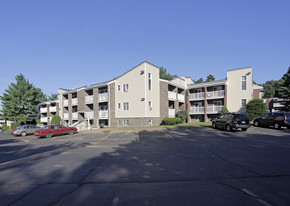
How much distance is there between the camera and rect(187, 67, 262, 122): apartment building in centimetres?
2675

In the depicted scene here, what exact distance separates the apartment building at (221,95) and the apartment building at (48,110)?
34.0 metres

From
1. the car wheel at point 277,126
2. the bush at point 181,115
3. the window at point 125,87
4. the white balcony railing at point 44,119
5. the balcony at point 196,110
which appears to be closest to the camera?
the car wheel at point 277,126

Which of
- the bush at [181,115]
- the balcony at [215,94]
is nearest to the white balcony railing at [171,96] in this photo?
the bush at [181,115]

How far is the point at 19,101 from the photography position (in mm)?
39812

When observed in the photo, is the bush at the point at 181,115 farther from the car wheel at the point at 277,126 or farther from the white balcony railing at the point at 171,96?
the car wheel at the point at 277,126

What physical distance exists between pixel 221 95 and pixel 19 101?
46843mm

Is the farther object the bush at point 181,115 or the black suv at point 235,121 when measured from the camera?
the bush at point 181,115

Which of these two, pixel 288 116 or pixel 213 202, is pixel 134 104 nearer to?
pixel 288 116

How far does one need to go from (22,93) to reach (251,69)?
5155cm

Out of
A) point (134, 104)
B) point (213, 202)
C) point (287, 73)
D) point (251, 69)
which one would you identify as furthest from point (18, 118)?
point (287, 73)

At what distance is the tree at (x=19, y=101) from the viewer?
Result: 39062mm

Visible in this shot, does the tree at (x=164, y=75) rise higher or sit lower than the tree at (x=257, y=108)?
higher

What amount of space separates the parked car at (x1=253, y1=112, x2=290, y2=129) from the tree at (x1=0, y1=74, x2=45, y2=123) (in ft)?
159

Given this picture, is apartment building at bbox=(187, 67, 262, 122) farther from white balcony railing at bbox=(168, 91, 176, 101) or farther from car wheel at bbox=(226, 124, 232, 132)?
car wheel at bbox=(226, 124, 232, 132)
